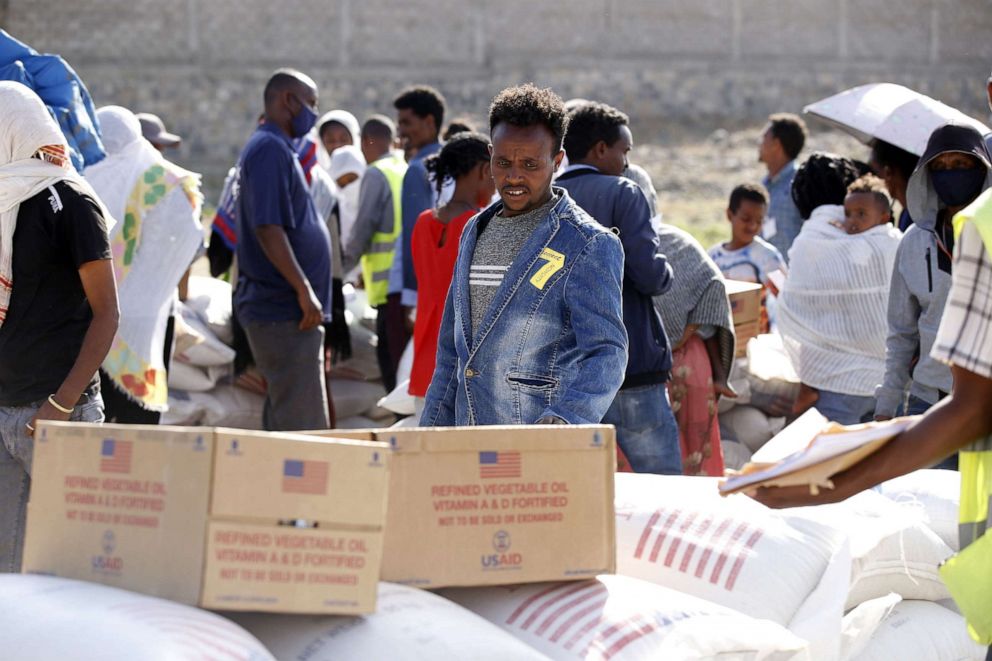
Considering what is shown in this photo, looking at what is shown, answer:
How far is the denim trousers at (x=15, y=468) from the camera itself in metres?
3.78

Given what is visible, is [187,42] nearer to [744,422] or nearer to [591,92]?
[591,92]

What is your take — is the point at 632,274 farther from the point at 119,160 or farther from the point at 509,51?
the point at 509,51

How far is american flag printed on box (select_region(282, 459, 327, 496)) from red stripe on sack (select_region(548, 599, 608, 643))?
0.60 metres

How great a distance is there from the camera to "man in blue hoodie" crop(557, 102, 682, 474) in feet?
14.9

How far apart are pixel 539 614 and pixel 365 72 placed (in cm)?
2324

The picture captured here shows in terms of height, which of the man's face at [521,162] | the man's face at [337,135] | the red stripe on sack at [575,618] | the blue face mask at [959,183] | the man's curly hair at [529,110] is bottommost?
the red stripe on sack at [575,618]

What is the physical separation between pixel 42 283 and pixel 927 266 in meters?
2.70

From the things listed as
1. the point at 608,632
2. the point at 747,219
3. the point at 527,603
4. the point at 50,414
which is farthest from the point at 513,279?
the point at 747,219

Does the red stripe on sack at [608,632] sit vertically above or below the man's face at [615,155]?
below

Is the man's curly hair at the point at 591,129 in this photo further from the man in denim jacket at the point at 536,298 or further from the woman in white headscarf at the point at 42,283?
the woman in white headscarf at the point at 42,283

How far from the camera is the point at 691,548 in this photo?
3254 millimetres

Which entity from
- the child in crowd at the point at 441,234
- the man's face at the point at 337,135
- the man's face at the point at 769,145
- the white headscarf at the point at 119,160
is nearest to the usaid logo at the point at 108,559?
the child in crowd at the point at 441,234

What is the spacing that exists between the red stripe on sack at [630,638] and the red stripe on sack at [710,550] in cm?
46

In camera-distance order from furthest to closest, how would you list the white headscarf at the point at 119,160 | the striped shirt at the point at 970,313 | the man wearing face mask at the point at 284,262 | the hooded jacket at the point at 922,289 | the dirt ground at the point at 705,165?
the dirt ground at the point at 705,165 → the man wearing face mask at the point at 284,262 → the white headscarf at the point at 119,160 → the hooded jacket at the point at 922,289 → the striped shirt at the point at 970,313
